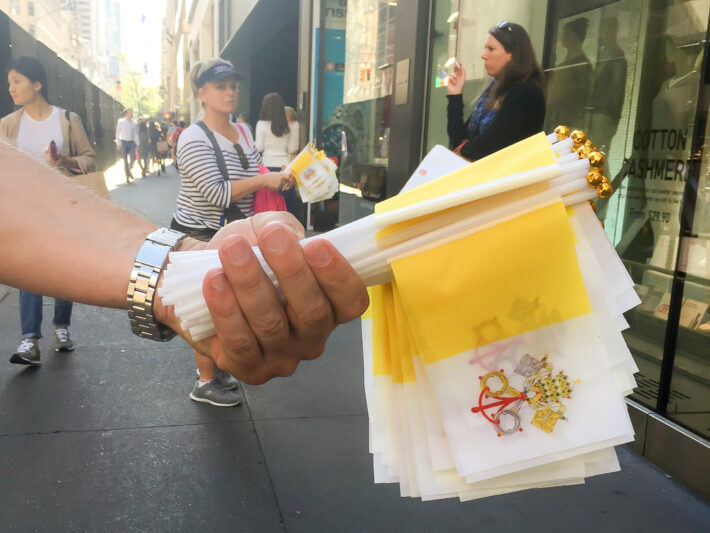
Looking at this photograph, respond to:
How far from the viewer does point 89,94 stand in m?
19.1

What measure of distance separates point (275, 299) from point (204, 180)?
3028 millimetres

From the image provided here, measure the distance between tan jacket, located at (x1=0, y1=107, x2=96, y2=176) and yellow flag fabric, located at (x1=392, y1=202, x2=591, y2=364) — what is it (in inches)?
184

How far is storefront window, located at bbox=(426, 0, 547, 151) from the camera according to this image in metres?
5.89

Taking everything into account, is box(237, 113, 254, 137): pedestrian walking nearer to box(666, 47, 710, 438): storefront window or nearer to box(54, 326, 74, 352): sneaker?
box(54, 326, 74, 352): sneaker

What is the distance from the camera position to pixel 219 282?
3.91ft

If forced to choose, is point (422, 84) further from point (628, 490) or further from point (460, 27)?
point (628, 490)

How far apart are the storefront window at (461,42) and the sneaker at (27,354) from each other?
3838 mm

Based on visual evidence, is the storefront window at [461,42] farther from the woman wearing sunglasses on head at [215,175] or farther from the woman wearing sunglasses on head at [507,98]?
the woman wearing sunglasses on head at [215,175]

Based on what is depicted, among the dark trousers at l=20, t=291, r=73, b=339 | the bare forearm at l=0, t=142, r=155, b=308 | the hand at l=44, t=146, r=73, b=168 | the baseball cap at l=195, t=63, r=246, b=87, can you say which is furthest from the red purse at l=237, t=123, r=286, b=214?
the bare forearm at l=0, t=142, r=155, b=308

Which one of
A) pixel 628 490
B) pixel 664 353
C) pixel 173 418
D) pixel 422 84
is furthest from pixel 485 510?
pixel 422 84

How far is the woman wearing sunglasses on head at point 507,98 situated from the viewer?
402 cm

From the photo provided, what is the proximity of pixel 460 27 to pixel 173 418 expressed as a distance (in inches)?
172

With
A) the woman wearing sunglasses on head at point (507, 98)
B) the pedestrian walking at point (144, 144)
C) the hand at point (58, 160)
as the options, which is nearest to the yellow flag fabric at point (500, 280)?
the woman wearing sunglasses on head at point (507, 98)

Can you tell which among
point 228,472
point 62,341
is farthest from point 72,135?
point 228,472
